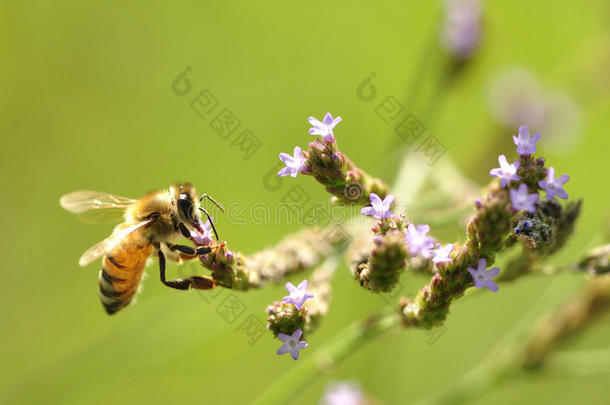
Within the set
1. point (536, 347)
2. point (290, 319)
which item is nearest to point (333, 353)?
point (290, 319)

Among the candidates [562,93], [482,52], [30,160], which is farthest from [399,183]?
[30,160]

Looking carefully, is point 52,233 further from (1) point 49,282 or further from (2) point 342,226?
(2) point 342,226

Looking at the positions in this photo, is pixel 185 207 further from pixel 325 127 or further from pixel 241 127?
pixel 241 127

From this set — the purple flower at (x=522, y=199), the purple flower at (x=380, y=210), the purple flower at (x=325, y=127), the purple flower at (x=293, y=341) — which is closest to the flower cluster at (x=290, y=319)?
the purple flower at (x=293, y=341)

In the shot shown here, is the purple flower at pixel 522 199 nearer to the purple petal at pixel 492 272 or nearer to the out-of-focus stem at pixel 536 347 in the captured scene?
the purple petal at pixel 492 272

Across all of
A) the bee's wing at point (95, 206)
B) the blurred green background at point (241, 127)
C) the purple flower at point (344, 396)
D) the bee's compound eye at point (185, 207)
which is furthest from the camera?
the blurred green background at point (241, 127)

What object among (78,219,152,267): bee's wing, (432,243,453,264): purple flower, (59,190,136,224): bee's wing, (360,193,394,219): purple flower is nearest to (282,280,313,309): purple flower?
(360,193,394,219): purple flower
